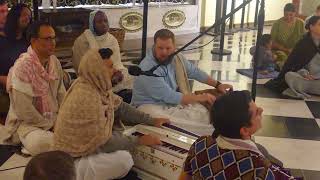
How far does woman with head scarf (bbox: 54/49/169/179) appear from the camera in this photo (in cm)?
237

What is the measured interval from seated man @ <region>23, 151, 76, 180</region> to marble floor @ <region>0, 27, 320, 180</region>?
4.65ft

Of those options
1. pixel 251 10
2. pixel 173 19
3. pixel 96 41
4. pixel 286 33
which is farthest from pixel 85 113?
pixel 251 10

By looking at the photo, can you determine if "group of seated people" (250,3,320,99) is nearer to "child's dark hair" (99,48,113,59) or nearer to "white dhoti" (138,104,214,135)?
"white dhoti" (138,104,214,135)

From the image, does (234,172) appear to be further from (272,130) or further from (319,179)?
(272,130)

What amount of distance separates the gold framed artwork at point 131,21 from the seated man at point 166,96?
373cm

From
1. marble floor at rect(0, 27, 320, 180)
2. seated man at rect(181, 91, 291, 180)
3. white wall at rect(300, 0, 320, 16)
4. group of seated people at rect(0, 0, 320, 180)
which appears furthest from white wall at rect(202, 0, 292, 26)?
seated man at rect(181, 91, 291, 180)

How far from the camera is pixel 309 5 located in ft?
25.8

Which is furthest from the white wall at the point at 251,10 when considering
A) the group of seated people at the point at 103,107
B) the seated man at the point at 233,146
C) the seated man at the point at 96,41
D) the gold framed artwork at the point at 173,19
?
the seated man at the point at 233,146

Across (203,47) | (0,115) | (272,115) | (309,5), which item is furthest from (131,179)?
(309,5)

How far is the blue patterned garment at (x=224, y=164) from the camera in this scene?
5.34ft

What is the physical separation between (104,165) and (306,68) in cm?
261

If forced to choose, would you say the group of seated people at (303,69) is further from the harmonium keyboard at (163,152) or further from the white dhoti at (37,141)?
the white dhoti at (37,141)

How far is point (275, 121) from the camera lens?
3.79 meters

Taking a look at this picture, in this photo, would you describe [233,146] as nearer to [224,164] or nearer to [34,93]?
[224,164]
